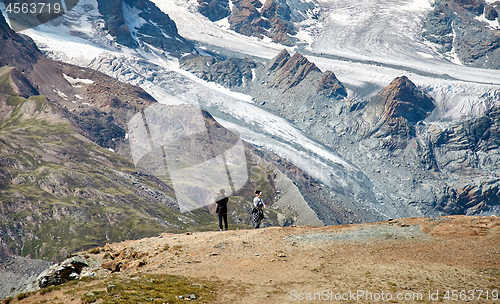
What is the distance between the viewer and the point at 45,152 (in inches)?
6403

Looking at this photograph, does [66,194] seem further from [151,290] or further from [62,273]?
[151,290]

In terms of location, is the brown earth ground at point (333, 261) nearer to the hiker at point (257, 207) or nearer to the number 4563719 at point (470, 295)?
the number 4563719 at point (470, 295)

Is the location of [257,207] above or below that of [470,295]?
below

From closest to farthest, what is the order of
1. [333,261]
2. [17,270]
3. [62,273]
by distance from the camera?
[62,273] → [333,261] → [17,270]

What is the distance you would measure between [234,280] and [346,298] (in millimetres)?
5269

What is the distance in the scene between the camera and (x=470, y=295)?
16812 mm

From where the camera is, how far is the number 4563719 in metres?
16.6

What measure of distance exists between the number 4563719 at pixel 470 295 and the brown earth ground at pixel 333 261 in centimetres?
4

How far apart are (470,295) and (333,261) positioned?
6522 mm

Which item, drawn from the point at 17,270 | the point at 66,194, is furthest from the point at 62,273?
the point at 66,194

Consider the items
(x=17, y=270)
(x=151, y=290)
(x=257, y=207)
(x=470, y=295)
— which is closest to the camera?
(x=151, y=290)

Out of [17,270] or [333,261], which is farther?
[17,270]

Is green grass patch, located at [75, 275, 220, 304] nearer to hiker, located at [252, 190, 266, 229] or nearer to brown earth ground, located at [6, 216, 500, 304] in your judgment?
brown earth ground, located at [6, 216, 500, 304]

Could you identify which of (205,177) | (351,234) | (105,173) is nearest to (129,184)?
(105,173)
